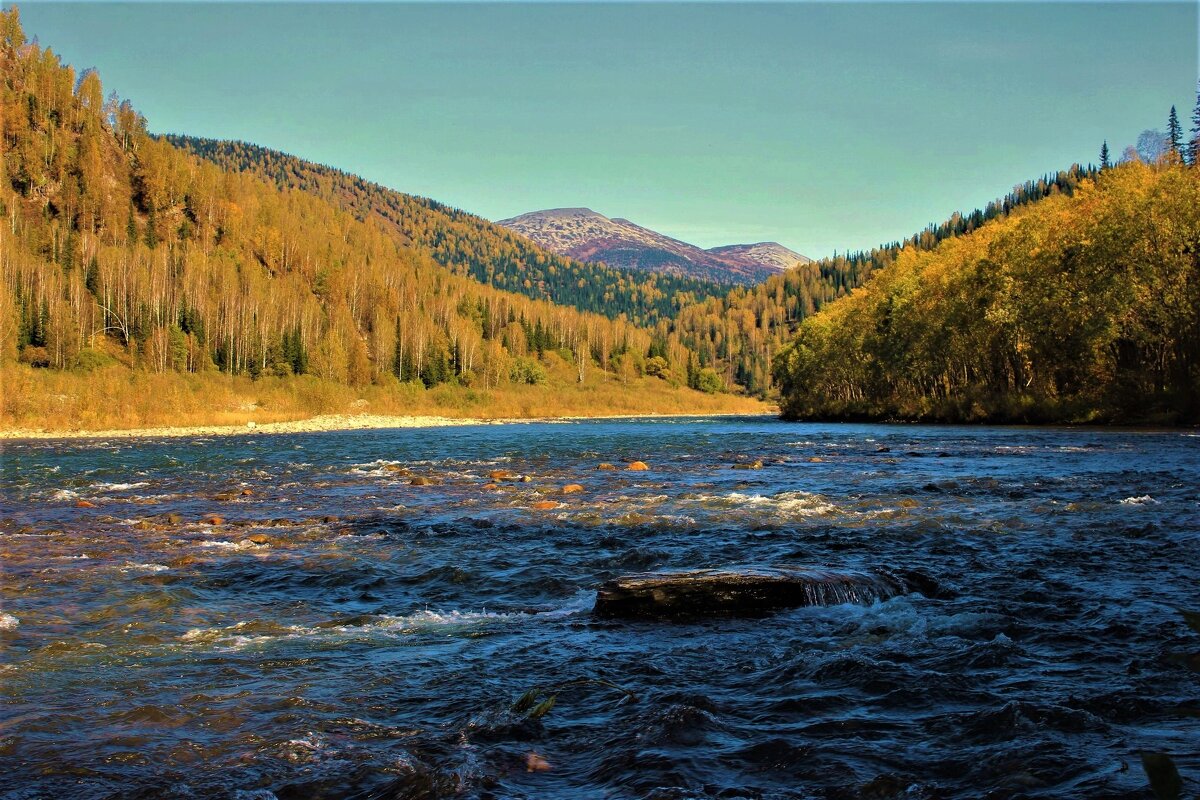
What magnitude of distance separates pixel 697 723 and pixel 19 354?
9124 centimetres

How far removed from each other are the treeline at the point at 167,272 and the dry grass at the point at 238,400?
253 inches

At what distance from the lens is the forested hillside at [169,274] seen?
301 feet

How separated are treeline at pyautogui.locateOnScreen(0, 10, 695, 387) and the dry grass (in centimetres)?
643

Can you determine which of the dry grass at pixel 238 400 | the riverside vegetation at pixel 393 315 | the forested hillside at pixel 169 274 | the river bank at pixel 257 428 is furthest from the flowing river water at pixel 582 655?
the forested hillside at pixel 169 274

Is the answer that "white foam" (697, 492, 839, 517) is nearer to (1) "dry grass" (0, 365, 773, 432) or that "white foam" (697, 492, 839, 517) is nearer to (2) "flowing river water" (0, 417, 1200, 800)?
(2) "flowing river water" (0, 417, 1200, 800)

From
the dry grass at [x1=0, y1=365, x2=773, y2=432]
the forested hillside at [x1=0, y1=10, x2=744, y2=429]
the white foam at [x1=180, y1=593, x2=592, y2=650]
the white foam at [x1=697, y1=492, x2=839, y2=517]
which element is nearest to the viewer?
the white foam at [x1=180, y1=593, x2=592, y2=650]

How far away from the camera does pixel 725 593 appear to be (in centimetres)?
1016

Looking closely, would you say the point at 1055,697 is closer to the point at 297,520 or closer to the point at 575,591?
the point at 575,591

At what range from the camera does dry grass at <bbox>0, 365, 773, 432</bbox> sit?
199ft

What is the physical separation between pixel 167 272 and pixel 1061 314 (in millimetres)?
101817

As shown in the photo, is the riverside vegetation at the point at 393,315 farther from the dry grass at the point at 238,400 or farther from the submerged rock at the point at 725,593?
the submerged rock at the point at 725,593

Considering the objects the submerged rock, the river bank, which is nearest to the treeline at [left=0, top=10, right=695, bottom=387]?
the river bank

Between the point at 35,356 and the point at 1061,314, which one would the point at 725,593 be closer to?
the point at 1061,314

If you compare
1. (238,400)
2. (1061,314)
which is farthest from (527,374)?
(1061,314)
